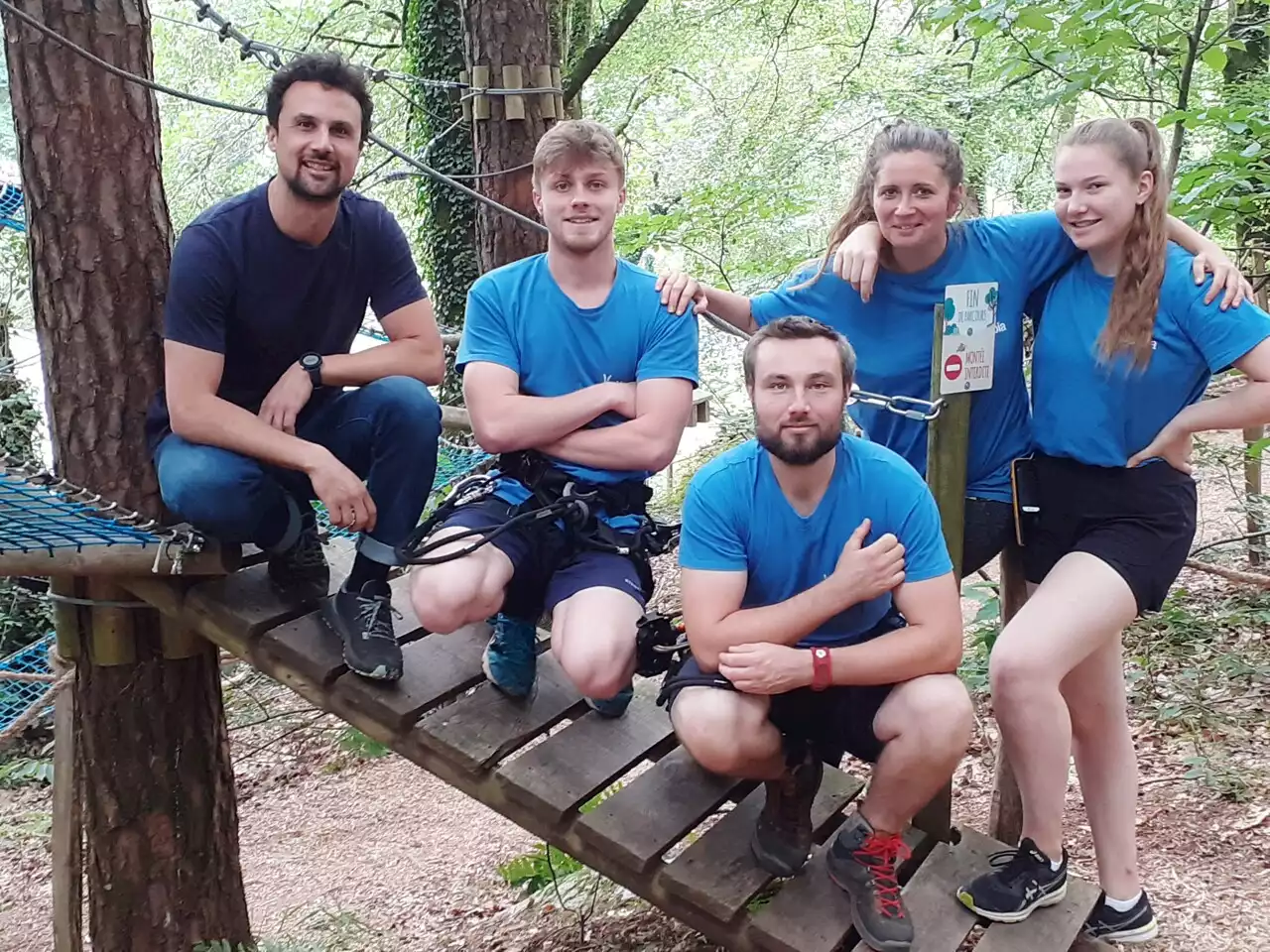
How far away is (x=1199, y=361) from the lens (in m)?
2.04

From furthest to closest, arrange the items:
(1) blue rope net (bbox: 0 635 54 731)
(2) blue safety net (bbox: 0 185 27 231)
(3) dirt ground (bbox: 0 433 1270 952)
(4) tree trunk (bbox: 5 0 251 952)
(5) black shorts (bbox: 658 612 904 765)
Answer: (2) blue safety net (bbox: 0 185 27 231)
(1) blue rope net (bbox: 0 635 54 731)
(3) dirt ground (bbox: 0 433 1270 952)
(4) tree trunk (bbox: 5 0 251 952)
(5) black shorts (bbox: 658 612 904 765)

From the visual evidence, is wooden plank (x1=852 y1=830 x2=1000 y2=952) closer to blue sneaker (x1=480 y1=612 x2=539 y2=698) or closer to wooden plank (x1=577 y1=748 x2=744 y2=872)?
wooden plank (x1=577 y1=748 x2=744 y2=872)

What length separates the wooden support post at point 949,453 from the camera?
2145 millimetres

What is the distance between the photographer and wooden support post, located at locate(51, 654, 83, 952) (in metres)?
2.89

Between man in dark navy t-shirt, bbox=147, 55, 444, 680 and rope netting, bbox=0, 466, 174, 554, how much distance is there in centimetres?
14

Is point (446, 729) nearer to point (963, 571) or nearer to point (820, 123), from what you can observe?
point (963, 571)

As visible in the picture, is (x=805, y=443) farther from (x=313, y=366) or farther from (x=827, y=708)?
(x=313, y=366)

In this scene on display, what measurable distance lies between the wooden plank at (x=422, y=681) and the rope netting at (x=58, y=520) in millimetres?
623

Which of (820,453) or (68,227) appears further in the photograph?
(68,227)

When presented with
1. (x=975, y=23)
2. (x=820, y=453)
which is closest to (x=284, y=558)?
(x=820, y=453)

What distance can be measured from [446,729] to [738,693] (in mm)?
744

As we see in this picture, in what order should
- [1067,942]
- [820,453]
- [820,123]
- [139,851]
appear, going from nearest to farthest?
1. [820,453]
2. [1067,942]
3. [139,851]
4. [820,123]

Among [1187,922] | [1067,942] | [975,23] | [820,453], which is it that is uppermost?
[975,23]

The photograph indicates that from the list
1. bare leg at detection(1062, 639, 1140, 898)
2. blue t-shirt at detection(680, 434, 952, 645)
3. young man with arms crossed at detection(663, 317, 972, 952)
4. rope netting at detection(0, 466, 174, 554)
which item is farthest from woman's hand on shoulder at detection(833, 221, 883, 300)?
rope netting at detection(0, 466, 174, 554)
